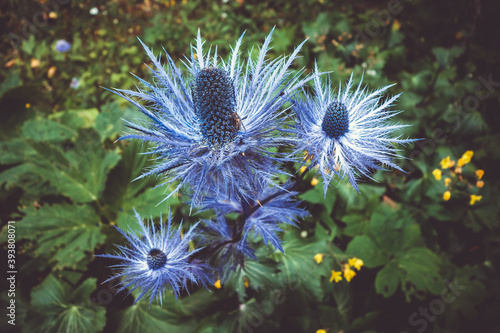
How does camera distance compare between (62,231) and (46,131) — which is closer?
(62,231)

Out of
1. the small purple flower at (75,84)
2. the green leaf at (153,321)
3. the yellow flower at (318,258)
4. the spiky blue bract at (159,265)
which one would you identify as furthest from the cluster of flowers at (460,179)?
the small purple flower at (75,84)

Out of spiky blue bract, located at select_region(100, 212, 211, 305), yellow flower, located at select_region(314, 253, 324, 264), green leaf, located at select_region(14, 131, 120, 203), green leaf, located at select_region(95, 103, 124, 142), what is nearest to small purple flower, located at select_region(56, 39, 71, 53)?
green leaf, located at select_region(95, 103, 124, 142)

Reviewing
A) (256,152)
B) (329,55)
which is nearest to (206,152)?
(256,152)

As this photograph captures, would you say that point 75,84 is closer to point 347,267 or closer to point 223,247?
point 223,247

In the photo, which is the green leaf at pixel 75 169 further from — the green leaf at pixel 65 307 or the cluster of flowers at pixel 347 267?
the cluster of flowers at pixel 347 267

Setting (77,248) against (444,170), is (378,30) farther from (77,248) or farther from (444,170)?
(77,248)

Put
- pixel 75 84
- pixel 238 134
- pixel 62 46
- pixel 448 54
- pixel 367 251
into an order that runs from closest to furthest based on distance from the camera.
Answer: pixel 238 134
pixel 367 251
pixel 448 54
pixel 75 84
pixel 62 46

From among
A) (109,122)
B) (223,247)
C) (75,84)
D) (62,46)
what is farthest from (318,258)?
(62,46)

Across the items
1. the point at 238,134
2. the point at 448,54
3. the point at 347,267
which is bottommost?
the point at 347,267
